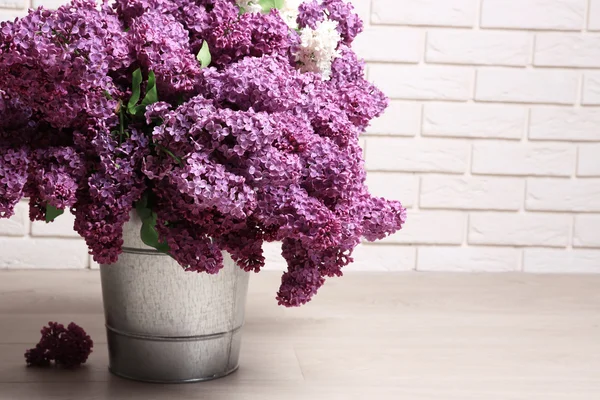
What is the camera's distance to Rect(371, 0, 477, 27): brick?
6.80ft

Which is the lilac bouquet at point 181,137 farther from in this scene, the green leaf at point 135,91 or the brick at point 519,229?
the brick at point 519,229

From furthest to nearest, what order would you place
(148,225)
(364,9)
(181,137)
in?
(364,9)
(148,225)
(181,137)

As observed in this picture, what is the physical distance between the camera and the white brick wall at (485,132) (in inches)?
82.6

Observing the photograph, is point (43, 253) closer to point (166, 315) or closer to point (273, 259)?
point (273, 259)

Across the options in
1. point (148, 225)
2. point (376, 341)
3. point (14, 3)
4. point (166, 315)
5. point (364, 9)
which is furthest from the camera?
point (364, 9)

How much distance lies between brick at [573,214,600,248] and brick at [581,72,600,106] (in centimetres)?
29

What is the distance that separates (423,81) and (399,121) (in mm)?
113

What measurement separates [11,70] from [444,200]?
1.36 metres

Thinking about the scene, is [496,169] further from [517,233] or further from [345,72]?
[345,72]

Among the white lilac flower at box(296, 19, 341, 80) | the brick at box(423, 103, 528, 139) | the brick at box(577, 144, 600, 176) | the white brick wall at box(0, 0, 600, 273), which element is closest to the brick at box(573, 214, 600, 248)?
the white brick wall at box(0, 0, 600, 273)

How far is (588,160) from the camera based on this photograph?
2.18 m

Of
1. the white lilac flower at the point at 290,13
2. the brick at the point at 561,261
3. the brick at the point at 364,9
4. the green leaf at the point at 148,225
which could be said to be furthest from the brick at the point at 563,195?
the green leaf at the point at 148,225

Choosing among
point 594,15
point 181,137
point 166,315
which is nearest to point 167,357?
point 166,315

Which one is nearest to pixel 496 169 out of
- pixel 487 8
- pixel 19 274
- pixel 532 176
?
pixel 532 176
